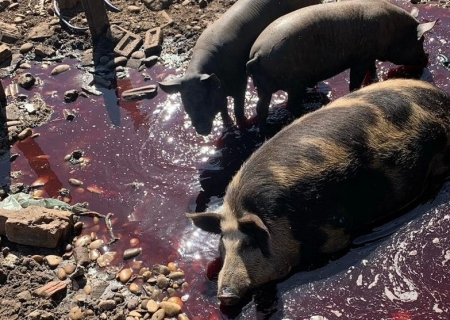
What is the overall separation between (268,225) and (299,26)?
2.46 meters

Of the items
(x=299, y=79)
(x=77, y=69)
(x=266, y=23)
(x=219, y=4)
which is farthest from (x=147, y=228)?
(x=219, y=4)

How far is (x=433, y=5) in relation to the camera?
813 centimetres

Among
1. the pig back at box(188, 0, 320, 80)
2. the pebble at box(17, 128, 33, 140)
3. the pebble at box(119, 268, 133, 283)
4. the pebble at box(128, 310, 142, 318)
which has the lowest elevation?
the pebble at box(17, 128, 33, 140)

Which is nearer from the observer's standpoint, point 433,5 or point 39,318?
point 39,318

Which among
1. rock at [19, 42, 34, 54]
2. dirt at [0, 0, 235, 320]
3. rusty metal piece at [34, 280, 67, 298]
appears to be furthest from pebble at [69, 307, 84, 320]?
rock at [19, 42, 34, 54]

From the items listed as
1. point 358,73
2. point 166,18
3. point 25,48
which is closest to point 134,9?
point 166,18

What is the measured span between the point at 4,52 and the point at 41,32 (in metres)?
0.66

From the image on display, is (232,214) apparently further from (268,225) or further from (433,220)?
(433,220)

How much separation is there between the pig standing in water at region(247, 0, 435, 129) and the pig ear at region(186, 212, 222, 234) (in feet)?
6.10

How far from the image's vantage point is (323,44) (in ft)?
21.4

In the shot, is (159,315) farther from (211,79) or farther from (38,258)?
(211,79)

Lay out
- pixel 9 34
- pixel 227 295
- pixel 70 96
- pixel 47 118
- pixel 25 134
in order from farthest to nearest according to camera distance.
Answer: pixel 9 34 < pixel 70 96 < pixel 47 118 < pixel 25 134 < pixel 227 295

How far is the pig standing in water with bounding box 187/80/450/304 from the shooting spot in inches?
195

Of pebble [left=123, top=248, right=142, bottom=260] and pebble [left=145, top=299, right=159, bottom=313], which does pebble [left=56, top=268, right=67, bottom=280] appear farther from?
pebble [left=145, top=299, right=159, bottom=313]
